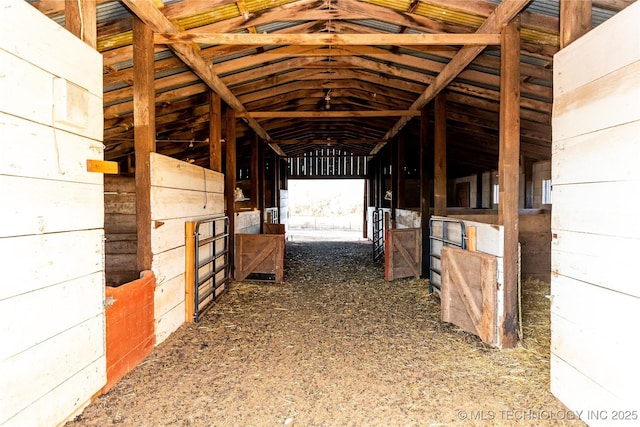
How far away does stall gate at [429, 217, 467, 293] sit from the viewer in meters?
4.61

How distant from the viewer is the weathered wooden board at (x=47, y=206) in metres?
1.72

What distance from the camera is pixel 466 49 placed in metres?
4.18

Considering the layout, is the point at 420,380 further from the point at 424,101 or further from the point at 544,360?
the point at 424,101

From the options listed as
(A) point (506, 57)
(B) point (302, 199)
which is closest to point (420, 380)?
(A) point (506, 57)

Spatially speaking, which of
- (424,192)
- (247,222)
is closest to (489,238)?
(424,192)

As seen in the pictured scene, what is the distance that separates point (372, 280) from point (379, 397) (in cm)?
402

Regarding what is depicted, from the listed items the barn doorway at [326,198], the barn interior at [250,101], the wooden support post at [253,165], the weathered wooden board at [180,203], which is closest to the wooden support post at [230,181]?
the barn interior at [250,101]

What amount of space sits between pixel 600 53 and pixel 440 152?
3.85m

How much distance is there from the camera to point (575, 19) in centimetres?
236

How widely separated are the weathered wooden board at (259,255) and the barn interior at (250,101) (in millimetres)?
24

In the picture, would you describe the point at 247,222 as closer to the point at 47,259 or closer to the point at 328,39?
the point at 328,39

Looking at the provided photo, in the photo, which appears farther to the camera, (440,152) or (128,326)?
(440,152)

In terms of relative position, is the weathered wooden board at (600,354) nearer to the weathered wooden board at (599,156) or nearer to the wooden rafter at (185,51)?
the weathered wooden board at (599,156)

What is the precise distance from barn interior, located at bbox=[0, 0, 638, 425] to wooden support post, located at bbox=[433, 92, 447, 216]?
0.02 meters
